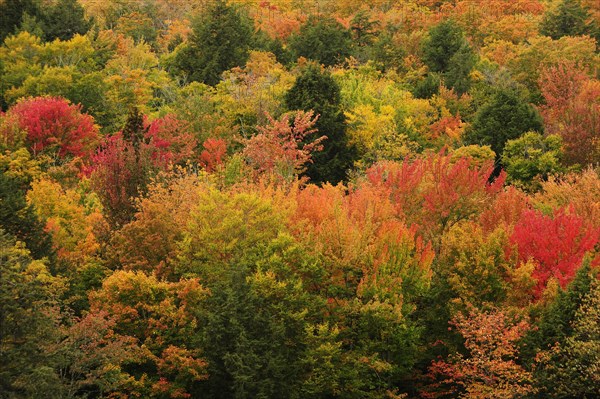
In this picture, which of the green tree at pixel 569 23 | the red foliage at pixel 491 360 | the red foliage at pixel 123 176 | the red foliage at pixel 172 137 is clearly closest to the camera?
the red foliage at pixel 491 360

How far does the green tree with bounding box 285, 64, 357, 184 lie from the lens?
193 ft

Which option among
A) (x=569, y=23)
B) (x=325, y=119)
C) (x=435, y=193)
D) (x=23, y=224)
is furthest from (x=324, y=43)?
(x=23, y=224)

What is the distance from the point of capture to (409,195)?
44.3 m

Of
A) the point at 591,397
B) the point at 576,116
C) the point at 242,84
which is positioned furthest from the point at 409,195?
the point at 242,84

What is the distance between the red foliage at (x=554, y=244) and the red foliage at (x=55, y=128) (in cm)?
3075

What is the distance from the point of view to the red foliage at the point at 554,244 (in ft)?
118

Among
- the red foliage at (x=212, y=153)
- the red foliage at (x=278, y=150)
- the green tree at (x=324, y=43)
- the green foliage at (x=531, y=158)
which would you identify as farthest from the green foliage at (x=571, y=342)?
the green tree at (x=324, y=43)

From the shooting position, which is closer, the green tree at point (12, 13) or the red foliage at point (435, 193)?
the red foliage at point (435, 193)

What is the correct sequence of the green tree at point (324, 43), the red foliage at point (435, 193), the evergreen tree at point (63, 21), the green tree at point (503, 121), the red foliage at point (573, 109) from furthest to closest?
the green tree at point (324, 43) → the evergreen tree at point (63, 21) → the green tree at point (503, 121) → the red foliage at point (573, 109) → the red foliage at point (435, 193)

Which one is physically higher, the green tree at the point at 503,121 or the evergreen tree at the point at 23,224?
the evergreen tree at the point at 23,224

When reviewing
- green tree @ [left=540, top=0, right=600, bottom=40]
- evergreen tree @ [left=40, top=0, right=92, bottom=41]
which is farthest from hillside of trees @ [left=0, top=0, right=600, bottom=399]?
green tree @ [left=540, top=0, right=600, bottom=40]

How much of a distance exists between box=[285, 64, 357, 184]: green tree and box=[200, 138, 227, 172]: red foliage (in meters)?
6.63

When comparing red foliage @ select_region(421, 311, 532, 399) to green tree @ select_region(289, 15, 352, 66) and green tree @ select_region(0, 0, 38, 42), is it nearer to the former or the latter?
green tree @ select_region(289, 15, 352, 66)

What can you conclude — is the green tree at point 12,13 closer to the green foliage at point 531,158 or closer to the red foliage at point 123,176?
the red foliage at point 123,176
